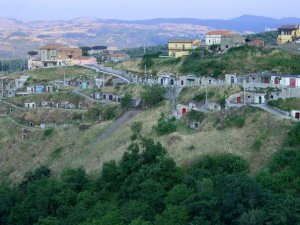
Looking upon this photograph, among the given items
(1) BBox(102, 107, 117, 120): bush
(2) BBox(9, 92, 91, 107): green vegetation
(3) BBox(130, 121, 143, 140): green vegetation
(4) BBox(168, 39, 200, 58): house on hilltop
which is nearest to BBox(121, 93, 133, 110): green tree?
(1) BBox(102, 107, 117, 120): bush

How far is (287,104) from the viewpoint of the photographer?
31156 mm

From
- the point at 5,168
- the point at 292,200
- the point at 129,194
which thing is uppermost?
the point at 292,200

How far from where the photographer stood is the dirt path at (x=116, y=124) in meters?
37.7

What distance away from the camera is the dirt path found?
37.7 meters

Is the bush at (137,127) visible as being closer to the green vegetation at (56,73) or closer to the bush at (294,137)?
the bush at (294,137)

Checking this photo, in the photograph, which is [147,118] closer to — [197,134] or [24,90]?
[197,134]

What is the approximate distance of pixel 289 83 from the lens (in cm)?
3547

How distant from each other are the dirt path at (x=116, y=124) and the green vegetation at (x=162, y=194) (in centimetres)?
695

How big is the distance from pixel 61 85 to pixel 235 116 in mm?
26624

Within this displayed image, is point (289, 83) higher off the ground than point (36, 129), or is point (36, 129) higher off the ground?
point (289, 83)

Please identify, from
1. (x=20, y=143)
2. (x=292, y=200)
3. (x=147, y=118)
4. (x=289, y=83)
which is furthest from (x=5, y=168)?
(x=292, y=200)

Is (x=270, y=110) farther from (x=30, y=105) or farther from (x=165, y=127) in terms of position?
(x=30, y=105)

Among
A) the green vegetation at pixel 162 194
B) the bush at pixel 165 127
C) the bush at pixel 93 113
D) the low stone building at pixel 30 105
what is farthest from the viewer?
the low stone building at pixel 30 105

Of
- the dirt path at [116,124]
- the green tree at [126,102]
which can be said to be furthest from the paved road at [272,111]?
the green tree at [126,102]
